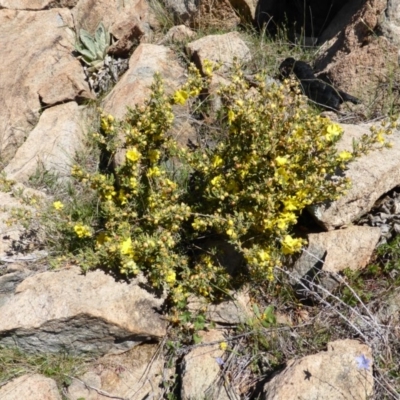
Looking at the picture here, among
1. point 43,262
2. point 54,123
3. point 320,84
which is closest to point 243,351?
point 43,262

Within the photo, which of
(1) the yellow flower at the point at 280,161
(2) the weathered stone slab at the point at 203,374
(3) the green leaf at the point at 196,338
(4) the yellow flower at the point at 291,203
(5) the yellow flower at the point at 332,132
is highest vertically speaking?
(5) the yellow flower at the point at 332,132

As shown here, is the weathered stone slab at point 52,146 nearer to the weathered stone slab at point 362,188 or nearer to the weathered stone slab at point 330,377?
the weathered stone slab at point 362,188

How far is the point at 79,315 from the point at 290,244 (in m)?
1.27

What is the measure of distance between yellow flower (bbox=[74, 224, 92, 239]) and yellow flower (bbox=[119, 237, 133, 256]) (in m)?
0.26

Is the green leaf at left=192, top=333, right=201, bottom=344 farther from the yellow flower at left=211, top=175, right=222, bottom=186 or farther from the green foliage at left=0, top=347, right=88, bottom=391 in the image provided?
the yellow flower at left=211, top=175, right=222, bottom=186

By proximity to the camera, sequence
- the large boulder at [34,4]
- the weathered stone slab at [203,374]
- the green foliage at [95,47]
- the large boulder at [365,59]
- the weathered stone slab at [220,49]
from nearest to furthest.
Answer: the weathered stone slab at [203,374]
the large boulder at [365,59]
the weathered stone slab at [220,49]
the green foliage at [95,47]
the large boulder at [34,4]

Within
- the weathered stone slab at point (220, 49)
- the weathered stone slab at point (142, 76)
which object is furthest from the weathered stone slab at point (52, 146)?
the weathered stone slab at point (220, 49)

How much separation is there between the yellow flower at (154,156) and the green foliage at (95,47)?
1.80 metres

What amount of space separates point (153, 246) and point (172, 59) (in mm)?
2148

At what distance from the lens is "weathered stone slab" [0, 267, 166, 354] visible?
2996 millimetres

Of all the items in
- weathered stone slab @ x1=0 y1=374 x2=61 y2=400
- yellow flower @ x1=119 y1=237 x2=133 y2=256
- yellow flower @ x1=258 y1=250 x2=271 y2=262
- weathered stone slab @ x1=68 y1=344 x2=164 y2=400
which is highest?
yellow flower @ x1=119 y1=237 x2=133 y2=256

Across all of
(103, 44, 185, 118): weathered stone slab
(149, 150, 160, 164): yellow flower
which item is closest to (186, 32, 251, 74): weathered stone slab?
(103, 44, 185, 118): weathered stone slab

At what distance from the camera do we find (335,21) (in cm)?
464

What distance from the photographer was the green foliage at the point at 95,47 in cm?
472
